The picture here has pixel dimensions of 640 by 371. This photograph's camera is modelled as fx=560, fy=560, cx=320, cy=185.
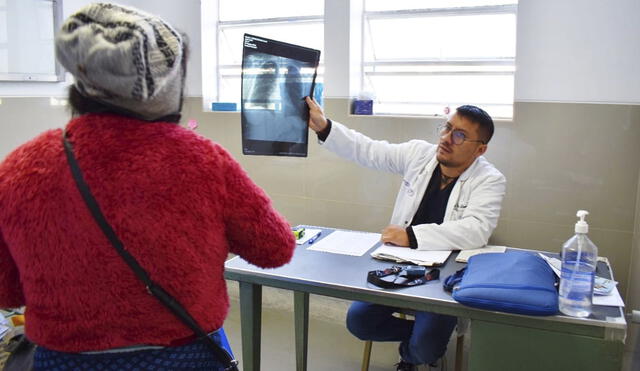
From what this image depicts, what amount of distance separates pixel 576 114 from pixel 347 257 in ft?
4.77

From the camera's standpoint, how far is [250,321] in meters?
2.16

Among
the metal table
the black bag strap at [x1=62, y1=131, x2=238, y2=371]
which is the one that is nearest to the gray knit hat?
the black bag strap at [x1=62, y1=131, x2=238, y2=371]

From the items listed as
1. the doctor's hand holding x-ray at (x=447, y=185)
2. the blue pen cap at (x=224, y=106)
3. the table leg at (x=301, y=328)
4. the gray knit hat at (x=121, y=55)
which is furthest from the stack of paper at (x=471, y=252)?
the blue pen cap at (x=224, y=106)

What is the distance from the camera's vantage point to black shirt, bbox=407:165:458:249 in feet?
8.18

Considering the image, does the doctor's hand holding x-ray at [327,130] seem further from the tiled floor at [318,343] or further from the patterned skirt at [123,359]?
the patterned skirt at [123,359]

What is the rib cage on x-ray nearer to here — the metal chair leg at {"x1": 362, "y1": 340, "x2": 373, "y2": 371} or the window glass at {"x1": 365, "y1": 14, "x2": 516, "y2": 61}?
the metal chair leg at {"x1": 362, "y1": 340, "x2": 373, "y2": 371}

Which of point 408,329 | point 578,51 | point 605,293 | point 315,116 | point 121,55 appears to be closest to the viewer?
point 121,55

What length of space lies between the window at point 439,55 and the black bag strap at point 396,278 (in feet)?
4.87

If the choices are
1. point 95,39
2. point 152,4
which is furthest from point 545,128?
point 152,4

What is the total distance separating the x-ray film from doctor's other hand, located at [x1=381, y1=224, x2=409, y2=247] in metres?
0.50

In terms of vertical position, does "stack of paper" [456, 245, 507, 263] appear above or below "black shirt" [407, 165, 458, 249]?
below

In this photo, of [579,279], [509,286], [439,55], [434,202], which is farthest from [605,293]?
[439,55]

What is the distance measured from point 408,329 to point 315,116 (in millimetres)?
1009

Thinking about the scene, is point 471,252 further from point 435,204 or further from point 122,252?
point 122,252
